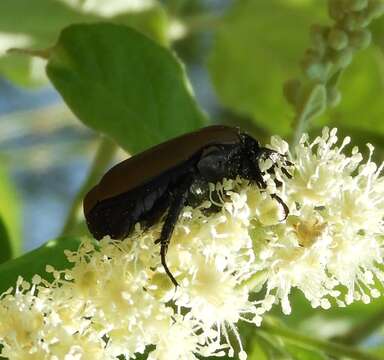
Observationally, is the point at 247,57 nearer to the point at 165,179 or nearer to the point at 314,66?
the point at 314,66

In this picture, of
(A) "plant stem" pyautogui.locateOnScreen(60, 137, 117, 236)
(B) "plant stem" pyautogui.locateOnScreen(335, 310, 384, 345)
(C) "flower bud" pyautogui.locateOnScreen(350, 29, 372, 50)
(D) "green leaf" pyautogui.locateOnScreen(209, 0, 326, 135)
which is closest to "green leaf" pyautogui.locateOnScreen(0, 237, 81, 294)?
(A) "plant stem" pyautogui.locateOnScreen(60, 137, 117, 236)

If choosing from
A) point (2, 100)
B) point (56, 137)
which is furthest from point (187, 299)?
point (2, 100)

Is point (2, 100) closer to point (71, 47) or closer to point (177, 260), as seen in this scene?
point (71, 47)

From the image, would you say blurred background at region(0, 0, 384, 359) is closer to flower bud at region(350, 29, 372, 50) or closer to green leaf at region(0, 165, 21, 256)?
green leaf at region(0, 165, 21, 256)

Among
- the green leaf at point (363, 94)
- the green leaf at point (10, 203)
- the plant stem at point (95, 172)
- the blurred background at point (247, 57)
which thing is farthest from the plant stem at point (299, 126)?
the green leaf at point (10, 203)

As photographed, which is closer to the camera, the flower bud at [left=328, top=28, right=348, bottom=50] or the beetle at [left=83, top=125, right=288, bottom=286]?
the beetle at [left=83, top=125, right=288, bottom=286]

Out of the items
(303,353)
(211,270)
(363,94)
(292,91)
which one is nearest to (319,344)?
(303,353)

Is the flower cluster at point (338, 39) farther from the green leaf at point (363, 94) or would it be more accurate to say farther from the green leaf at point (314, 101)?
the green leaf at point (363, 94)
